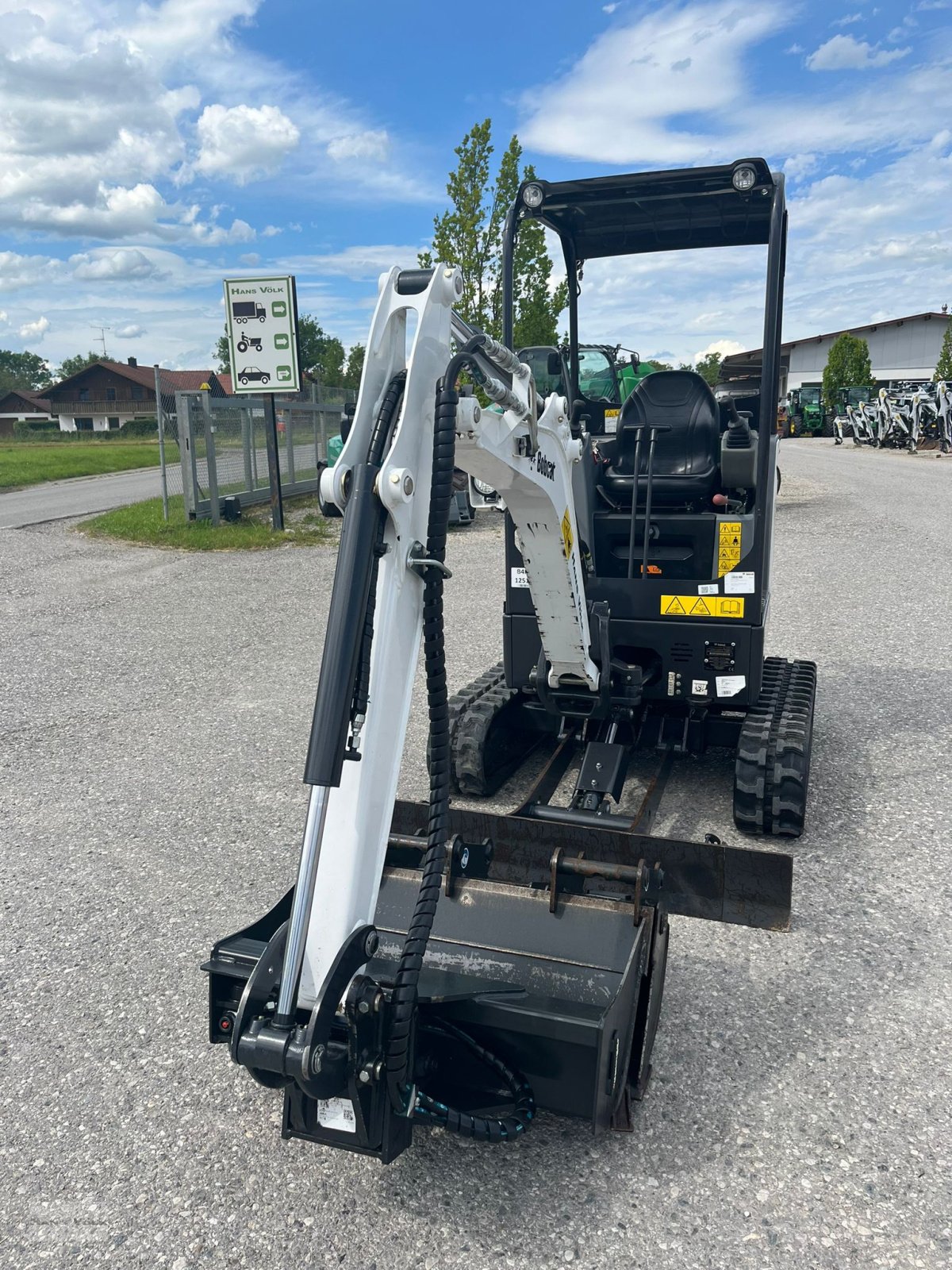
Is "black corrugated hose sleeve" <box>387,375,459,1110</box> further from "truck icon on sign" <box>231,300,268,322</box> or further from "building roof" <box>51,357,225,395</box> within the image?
"building roof" <box>51,357,225,395</box>

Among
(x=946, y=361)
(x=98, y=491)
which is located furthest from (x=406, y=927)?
(x=946, y=361)

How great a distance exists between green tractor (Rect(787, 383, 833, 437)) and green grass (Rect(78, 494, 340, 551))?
126 feet

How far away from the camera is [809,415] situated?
50.6 meters

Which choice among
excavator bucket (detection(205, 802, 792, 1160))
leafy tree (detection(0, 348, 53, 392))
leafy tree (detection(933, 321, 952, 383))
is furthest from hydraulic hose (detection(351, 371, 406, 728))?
leafy tree (detection(0, 348, 53, 392))

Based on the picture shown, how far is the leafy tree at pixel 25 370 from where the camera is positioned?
449 ft

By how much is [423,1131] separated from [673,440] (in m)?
3.72

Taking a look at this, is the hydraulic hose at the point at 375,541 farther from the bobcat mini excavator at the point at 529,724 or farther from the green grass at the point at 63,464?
the green grass at the point at 63,464

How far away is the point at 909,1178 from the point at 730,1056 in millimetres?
649

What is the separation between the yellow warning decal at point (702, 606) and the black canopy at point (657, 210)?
1.93 m

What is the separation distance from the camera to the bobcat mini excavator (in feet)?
8.24

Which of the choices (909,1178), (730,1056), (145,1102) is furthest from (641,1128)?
(145,1102)

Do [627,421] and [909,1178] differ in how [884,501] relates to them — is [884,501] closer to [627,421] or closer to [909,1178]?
[627,421]

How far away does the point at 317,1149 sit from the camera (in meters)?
2.88

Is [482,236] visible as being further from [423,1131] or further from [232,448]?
[423,1131]
